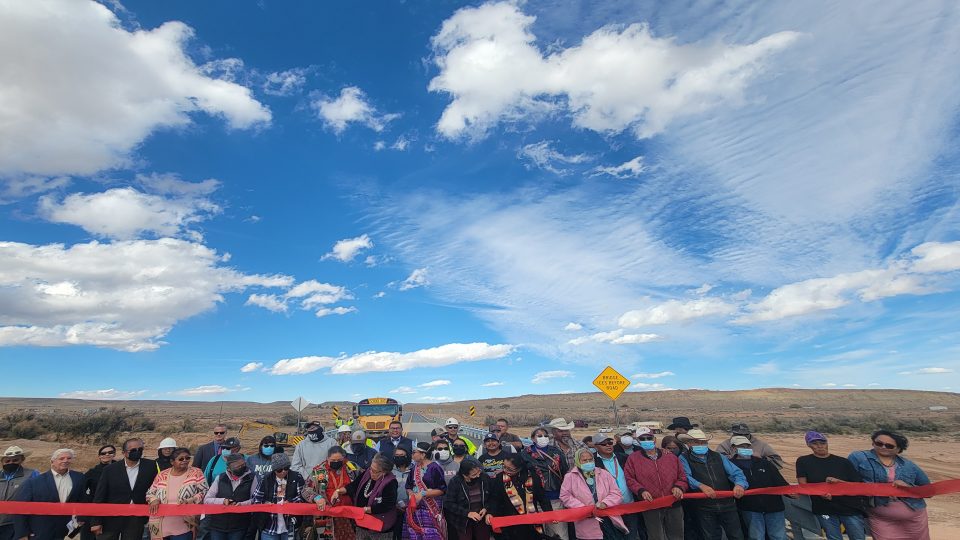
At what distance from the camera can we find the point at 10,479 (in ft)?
19.4

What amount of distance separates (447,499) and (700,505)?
133 inches

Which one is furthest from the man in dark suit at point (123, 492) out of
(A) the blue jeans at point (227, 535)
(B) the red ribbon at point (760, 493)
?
(B) the red ribbon at point (760, 493)

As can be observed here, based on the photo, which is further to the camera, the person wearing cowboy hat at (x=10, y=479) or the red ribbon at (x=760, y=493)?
the person wearing cowboy hat at (x=10, y=479)

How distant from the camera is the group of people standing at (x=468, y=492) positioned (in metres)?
5.79

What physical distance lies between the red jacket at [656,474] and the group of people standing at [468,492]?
1cm

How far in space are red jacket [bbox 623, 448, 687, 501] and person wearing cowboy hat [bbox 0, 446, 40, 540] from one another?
745 cm

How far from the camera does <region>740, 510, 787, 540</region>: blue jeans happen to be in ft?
20.9

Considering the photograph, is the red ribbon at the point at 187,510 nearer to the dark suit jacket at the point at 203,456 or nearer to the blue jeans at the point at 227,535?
the blue jeans at the point at 227,535

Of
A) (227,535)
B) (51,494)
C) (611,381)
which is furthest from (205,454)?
(611,381)

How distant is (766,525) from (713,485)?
842 millimetres

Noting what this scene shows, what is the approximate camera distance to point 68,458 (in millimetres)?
6211

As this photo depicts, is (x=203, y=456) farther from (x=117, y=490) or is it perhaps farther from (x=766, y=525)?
(x=766, y=525)

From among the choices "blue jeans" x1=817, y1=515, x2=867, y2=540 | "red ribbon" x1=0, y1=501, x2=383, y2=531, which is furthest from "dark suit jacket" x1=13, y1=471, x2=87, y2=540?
"blue jeans" x1=817, y1=515, x2=867, y2=540

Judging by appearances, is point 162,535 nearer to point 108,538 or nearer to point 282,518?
point 108,538
